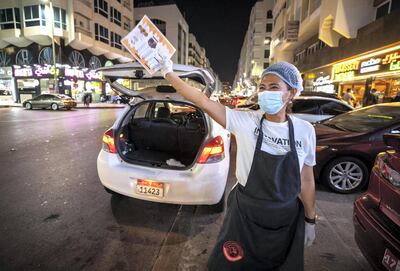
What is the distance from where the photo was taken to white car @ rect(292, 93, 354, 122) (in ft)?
25.1

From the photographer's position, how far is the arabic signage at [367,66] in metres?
11.2

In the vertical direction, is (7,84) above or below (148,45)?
above

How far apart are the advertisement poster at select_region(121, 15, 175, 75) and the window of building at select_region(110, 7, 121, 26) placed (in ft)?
128

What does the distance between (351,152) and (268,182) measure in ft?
11.9

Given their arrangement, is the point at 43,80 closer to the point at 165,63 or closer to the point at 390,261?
the point at 165,63

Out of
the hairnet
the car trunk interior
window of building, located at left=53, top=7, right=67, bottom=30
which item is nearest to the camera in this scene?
the hairnet

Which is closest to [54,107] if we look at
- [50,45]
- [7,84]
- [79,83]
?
[50,45]

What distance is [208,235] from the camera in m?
3.04

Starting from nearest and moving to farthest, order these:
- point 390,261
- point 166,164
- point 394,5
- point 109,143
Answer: point 390,261
point 166,164
point 109,143
point 394,5

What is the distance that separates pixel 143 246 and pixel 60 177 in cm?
300

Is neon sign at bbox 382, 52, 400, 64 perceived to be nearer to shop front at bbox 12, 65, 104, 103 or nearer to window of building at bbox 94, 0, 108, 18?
shop front at bbox 12, 65, 104, 103

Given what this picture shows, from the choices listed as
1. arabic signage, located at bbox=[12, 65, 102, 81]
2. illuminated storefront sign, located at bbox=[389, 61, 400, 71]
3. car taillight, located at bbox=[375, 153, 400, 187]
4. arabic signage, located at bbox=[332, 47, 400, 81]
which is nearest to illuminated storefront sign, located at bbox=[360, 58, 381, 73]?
arabic signage, located at bbox=[332, 47, 400, 81]

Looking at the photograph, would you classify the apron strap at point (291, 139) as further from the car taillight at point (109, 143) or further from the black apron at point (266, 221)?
the car taillight at point (109, 143)

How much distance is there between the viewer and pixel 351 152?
4305 mm
